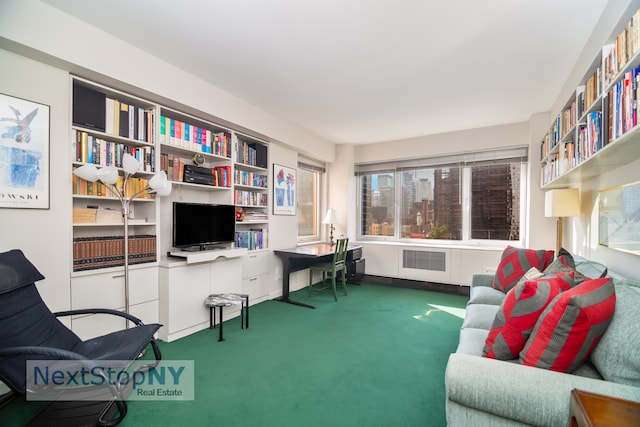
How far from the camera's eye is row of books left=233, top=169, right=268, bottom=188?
3.83m

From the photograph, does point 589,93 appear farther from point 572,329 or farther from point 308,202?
point 308,202

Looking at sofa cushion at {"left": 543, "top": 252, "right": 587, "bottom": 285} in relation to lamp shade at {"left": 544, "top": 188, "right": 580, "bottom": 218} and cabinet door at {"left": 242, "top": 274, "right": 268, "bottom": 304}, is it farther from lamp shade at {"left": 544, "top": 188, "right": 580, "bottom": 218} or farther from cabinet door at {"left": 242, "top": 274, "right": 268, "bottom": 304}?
cabinet door at {"left": 242, "top": 274, "right": 268, "bottom": 304}

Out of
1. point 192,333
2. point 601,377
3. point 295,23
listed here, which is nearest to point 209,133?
point 295,23

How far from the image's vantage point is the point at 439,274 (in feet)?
15.8

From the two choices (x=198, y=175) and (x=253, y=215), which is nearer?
(x=198, y=175)

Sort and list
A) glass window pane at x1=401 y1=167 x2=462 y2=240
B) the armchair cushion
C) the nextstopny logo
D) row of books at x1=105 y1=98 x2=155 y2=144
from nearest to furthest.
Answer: the nextstopny logo
the armchair cushion
row of books at x1=105 y1=98 x2=155 y2=144
glass window pane at x1=401 y1=167 x2=462 y2=240

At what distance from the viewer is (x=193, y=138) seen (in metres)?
3.27

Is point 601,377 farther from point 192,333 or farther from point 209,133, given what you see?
point 209,133

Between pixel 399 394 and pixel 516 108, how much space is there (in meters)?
3.79

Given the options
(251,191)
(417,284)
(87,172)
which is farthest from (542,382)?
(417,284)

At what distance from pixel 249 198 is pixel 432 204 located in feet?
10.4

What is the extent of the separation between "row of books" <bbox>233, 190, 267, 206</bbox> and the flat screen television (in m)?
0.27

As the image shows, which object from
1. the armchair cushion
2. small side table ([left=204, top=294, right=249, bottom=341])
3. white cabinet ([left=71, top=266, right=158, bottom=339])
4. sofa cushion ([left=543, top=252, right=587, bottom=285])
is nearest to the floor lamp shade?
sofa cushion ([left=543, top=252, right=587, bottom=285])

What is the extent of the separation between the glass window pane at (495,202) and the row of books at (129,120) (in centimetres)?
466
